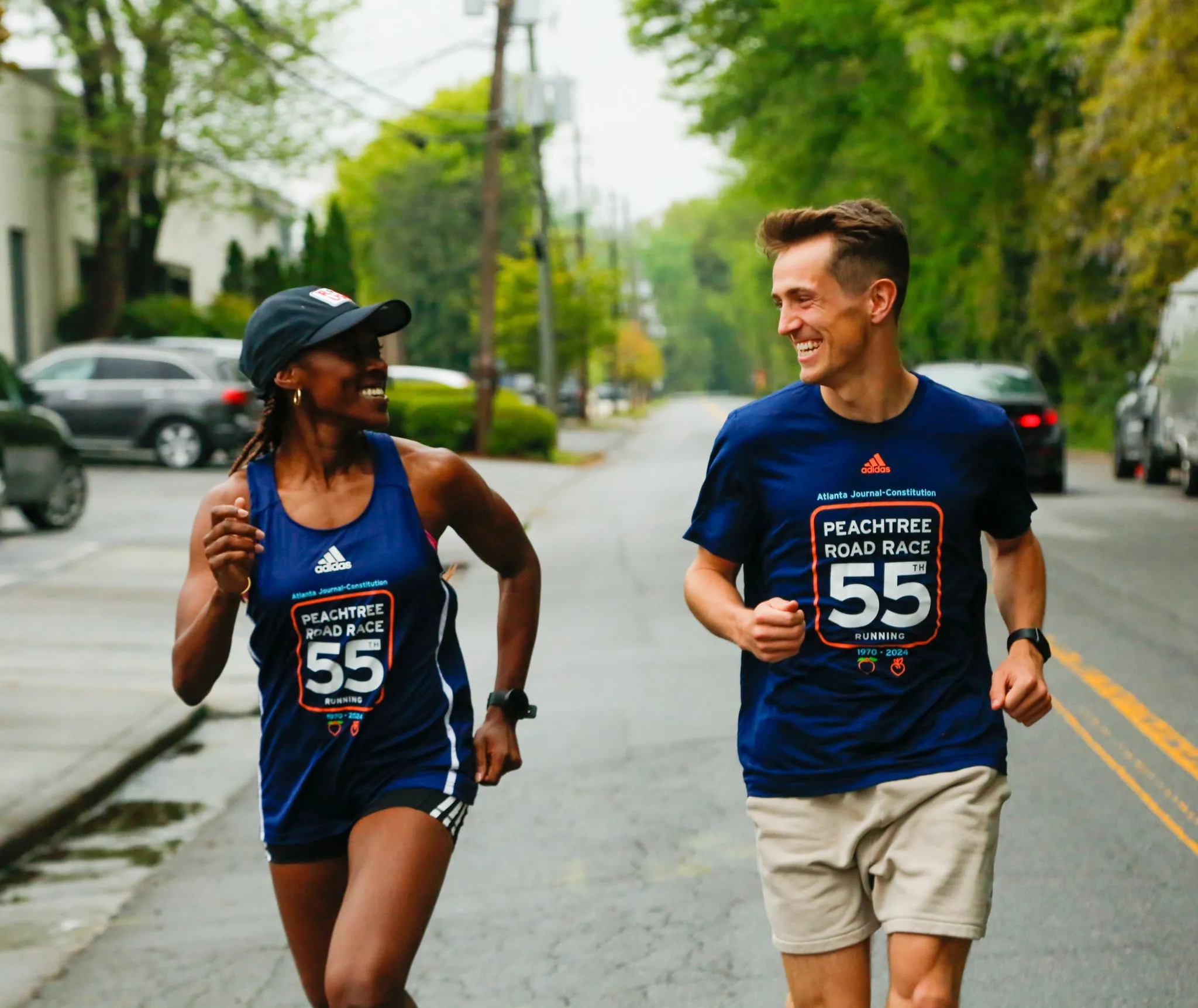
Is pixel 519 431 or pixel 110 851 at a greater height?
pixel 110 851

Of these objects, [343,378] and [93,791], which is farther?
[93,791]

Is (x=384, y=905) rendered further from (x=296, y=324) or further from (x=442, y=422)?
(x=442, y=422)

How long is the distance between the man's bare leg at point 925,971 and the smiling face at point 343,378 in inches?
55.9

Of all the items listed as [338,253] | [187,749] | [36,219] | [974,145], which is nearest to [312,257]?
[338,253]

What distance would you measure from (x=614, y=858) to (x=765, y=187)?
1473 inches

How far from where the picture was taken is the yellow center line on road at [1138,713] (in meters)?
7.60

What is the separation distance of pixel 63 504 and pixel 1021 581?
15.6 m

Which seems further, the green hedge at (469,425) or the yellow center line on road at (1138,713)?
the green hedge at (469,425)

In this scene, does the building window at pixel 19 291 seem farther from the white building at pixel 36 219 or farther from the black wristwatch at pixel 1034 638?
the black wristwatch at pixel 1034 638

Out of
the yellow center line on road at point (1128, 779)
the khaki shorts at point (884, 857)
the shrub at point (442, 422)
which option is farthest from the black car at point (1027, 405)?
the khaki shorts at point (884, 857)

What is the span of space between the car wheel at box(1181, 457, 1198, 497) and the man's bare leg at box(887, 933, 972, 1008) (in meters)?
18.6

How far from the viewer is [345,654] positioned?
138 inches

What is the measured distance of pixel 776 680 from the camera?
11.3 ft

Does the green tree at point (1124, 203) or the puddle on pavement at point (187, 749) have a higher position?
the green tree at point (1124, 203)
